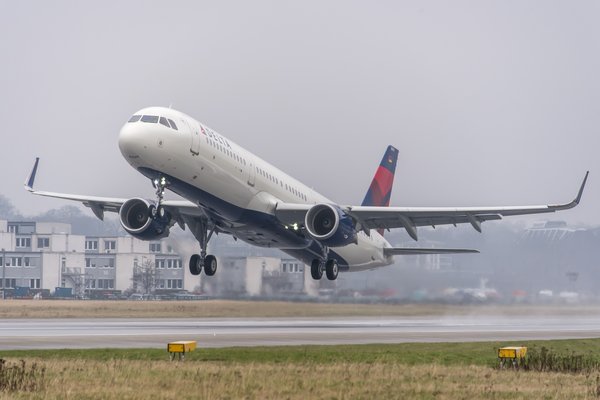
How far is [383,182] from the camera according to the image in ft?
205

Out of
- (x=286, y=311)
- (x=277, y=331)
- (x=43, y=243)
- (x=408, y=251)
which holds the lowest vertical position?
(x=277, y=331)

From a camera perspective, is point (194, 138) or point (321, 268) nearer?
point (194, 138)

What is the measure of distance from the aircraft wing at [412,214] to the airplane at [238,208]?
5 cm

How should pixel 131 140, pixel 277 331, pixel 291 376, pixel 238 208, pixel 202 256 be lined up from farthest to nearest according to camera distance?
pixel 202 256 → pixel 277 331 → pixel 238 208 → pixel 131 140 → pixel 291 376

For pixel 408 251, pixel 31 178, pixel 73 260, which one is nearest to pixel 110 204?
pixel 31 178

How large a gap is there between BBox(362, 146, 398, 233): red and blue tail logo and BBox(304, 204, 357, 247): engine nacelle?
1265 cm

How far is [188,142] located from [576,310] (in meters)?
33.6

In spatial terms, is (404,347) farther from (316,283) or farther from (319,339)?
(316,283)

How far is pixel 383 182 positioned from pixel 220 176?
20.8 metres

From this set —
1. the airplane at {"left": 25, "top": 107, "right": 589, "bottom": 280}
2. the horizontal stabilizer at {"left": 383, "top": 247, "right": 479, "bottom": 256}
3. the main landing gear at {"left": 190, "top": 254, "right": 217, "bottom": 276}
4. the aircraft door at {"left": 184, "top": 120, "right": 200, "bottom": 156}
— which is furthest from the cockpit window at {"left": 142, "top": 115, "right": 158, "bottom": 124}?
the horizontal stabilizer at {"left": 383, "top": 247, "right": 479, "bottom": 256}

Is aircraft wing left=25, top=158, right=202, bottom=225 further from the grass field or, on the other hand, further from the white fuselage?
the grass field

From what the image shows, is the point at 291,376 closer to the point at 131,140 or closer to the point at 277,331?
the point at 131,140

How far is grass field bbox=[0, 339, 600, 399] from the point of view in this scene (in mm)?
25531

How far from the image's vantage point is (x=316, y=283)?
61.0m
